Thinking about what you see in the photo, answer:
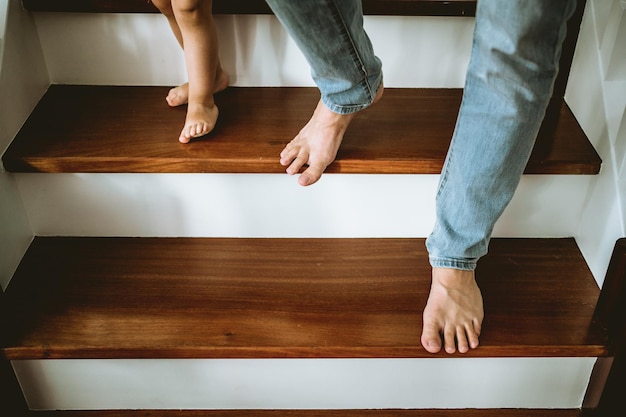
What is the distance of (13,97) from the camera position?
1.16 meters

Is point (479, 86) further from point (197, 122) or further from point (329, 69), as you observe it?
point (197, 122)

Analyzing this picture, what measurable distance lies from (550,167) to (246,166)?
517mm

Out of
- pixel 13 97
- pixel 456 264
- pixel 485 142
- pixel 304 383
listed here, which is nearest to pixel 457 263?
pixel 456 264

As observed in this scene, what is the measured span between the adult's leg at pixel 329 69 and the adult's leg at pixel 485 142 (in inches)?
6.8

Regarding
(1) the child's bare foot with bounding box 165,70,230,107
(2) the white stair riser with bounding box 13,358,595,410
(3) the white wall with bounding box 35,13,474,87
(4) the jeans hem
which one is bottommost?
(2) the white stair riser with bounding box 13,358,595,410

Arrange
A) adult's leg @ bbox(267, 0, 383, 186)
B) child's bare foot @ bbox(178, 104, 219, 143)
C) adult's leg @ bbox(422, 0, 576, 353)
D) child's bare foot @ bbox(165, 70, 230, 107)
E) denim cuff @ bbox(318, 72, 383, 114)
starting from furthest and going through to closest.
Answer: child's bare foot @ bbox(165, 70, 230, 107) → child's bare foot @ bbox(178, 104, 219, 143) → denim cuff @ bbox(318, 72, 383, 114) → adult's leg @ bbox(267, 0, 383, 186) → adult's leg @ bbox(422, 0, 576, 353)

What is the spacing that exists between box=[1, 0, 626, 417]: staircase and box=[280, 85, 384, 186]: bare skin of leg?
3 cm

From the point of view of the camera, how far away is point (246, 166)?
43.6 inches

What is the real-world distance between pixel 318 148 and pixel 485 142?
0.93 ft

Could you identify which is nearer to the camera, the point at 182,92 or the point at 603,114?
the point at 603,114

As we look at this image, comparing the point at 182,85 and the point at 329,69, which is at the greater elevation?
the point at 329,69

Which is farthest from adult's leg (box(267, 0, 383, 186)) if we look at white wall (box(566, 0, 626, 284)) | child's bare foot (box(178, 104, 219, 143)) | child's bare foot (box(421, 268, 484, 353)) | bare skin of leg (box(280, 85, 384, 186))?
white wall (box(566, 0, 626, 284))

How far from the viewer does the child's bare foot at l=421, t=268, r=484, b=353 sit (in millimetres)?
1056

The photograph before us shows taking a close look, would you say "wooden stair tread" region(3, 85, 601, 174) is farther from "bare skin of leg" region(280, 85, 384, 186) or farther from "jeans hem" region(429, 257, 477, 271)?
"jeans hem" region(429, 257, 477, 271)
